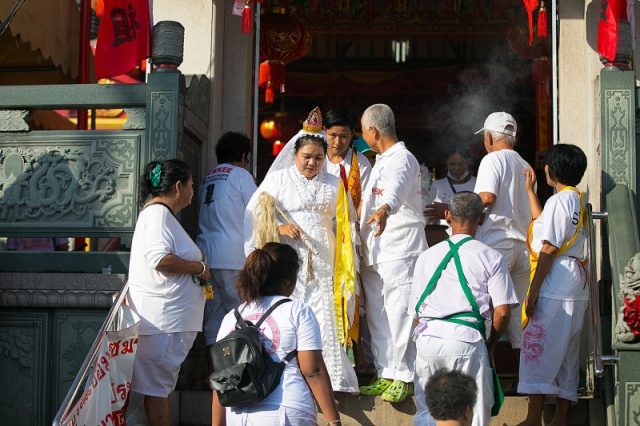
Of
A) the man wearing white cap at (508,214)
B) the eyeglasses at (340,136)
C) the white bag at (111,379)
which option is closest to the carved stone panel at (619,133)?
the man wearing white cap at (508,214)

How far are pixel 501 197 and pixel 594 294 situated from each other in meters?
1.08

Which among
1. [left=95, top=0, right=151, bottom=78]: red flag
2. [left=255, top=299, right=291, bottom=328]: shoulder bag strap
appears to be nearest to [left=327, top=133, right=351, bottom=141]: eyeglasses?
[left=95, top=0, right=151, bottom=78]: red flag

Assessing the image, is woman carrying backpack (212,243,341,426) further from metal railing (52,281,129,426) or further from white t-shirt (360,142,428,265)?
white t-shirt (360,142,428,265)

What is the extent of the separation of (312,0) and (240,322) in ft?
31.4

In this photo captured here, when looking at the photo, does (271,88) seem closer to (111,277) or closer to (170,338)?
(111,277)

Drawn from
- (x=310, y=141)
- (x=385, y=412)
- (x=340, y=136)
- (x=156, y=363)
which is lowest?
(x=385, y=412)

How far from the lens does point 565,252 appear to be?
23.1 feet

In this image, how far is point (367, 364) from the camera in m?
7.94

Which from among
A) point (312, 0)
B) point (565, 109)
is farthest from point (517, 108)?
point (565, 109)

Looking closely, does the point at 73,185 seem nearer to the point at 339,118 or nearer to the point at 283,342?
the point at 339,118

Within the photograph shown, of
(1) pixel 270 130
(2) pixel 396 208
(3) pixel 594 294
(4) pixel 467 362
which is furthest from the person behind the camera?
(1) pixel 270 130

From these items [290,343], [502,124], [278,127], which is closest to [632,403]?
[502,124]

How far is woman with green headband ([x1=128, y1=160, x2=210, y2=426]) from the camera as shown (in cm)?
638

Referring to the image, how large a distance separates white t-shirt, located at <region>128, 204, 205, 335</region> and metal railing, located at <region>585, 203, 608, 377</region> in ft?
8.41
